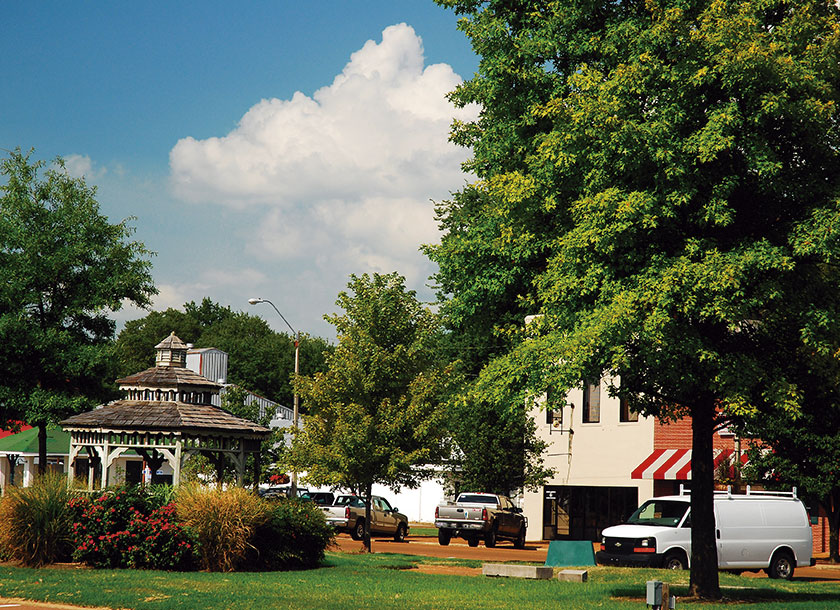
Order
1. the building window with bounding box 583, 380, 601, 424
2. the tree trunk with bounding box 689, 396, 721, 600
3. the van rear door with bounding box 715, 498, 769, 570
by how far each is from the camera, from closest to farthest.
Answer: the tree trunk with bounding box 689, 396, 721, 600, the van rear door with bounding box 715, 498, 769, 570, the building window with bounding box 583, 380, 601, 424

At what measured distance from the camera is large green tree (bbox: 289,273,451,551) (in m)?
28.7

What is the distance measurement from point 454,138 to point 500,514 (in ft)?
52.6

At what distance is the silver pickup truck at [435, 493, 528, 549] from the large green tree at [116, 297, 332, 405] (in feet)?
197

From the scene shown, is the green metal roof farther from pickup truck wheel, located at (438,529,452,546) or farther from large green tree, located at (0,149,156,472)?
pickup truck wheel, located at (438,529,452,546)

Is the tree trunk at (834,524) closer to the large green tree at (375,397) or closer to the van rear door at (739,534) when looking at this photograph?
the van rear door at (739,534)

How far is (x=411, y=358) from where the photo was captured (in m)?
29.6

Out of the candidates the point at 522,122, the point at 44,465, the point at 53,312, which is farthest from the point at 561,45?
the point at 44,465

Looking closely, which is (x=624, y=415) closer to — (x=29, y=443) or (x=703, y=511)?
(x=703, y=511)

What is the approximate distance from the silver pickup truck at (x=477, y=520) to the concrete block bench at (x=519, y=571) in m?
16.1

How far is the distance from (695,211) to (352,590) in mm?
9194

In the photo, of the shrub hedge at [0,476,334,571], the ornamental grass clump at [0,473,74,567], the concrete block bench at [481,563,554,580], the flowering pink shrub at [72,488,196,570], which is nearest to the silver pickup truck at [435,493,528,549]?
the concrete block bench at [481,563,554,580]

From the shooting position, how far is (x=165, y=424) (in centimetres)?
2409

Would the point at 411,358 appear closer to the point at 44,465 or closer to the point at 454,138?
the point at 454,138

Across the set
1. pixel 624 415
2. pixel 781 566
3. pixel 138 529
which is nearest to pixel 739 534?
pixel 781 566
